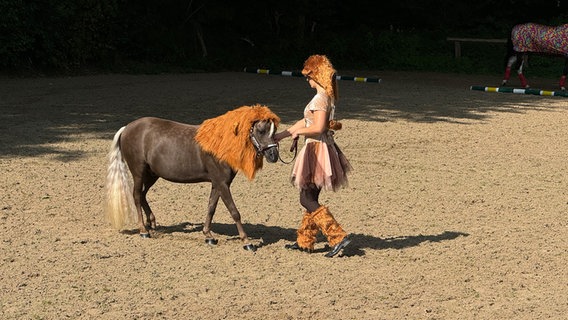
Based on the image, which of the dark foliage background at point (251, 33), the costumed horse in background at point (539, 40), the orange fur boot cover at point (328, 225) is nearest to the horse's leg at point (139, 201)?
the orange fur boot cover at point (328, 225)

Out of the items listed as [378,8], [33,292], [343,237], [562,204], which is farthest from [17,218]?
[378,8]

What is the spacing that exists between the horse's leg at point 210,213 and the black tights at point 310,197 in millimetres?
717

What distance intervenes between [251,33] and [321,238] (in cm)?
1764

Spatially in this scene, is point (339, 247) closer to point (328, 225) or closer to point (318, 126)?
point (328, 225)

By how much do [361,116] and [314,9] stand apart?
9728 mm

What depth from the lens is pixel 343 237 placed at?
6520mm

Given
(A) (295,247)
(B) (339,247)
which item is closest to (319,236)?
(A) (295,247)

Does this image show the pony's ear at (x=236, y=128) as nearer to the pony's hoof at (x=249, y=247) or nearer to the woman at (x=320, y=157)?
the woman at (x=320, y=157)

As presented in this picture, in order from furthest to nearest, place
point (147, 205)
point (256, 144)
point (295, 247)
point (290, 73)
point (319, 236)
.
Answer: point (290, 73) → point (319, 236) → point (147, 205) → point (295, 247) → point (256, 144)

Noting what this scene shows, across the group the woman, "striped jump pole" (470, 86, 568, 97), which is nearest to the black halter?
the woman

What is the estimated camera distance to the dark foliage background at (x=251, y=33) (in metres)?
19.2

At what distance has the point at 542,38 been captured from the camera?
18.2 m

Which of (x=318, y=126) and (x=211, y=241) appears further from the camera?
(x=211, y=241)

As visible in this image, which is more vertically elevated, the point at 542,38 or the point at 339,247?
the point at 542,38
